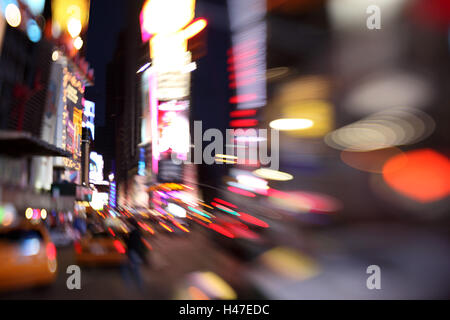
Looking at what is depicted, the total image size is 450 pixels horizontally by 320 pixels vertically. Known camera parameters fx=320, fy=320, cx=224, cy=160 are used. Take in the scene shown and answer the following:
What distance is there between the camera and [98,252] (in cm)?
746

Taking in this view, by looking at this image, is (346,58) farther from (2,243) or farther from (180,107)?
(180,107)

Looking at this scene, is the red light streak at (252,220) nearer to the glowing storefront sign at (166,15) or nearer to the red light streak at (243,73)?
the red light streak at (243,73)

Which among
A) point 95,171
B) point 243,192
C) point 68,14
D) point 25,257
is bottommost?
point 25,257

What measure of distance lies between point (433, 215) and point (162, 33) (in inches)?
766

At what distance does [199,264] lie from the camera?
328 inches

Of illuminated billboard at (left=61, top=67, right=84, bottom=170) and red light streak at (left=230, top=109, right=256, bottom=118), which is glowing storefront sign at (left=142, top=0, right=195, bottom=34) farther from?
red light streak at (left=230, top=109, right=256, bottom=118)

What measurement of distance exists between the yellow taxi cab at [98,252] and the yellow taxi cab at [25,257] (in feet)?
6.64

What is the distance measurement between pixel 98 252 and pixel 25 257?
2570mm

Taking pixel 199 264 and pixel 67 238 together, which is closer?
pixel 199 264

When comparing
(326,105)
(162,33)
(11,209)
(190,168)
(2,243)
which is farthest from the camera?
(190,168)

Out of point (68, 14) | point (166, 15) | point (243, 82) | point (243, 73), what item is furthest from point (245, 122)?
point (166, 15)

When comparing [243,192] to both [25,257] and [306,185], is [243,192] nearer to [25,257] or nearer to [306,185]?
[306,185]
